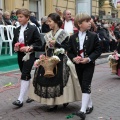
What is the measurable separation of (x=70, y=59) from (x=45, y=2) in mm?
14911

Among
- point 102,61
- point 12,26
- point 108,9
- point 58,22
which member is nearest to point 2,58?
point 12,26

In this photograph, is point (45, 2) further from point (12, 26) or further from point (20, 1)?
point (12, 26)

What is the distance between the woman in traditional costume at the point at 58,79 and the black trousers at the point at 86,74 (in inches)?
5.9

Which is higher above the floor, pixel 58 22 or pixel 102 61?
pixel 58 22

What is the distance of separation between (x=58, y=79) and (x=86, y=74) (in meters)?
0.50

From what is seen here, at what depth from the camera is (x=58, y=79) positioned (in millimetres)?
5832

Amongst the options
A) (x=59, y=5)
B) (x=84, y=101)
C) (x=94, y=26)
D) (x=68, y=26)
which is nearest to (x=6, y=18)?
(x=68, y=26)

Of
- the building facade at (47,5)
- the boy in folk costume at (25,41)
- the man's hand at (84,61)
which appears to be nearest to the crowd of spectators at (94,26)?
the building facade at (47,5)

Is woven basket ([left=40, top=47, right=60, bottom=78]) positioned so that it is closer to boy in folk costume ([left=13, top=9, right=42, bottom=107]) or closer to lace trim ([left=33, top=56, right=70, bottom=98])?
lace trim ([left=33, top=56, right=70, bottom=98])

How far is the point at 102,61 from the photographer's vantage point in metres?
14.9

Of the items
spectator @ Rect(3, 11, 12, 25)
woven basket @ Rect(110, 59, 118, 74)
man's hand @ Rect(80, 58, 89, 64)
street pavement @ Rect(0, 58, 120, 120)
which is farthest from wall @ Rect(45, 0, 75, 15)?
man's hand @ Rect(80, 58, 89, 64)

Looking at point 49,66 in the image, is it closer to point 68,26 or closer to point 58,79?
point 58,79

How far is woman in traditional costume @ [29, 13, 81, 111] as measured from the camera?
229 inches

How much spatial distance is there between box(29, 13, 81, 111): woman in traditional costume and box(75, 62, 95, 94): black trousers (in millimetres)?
150
